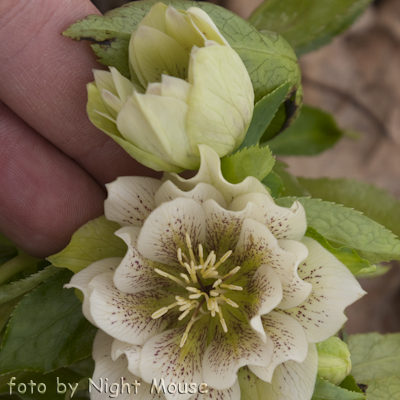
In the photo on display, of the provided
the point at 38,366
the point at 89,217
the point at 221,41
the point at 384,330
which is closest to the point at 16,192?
the point at 89,217

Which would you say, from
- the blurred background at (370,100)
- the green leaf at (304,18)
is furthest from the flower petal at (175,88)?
the blurred background at (370,100)

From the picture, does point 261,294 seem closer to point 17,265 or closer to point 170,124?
point 170,124

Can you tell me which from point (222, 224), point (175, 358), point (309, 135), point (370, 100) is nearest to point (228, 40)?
point (222, 224)

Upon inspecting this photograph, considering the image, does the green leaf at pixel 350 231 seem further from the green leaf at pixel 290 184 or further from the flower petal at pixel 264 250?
the green leaf at pixel 290 184

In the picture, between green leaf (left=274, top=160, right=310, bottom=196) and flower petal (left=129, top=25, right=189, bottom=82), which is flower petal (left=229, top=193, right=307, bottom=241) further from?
green leaf (left=274, top=160, right=310, bottom=196)

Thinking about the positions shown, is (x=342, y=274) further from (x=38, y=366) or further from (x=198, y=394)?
(x=38, y=366)
